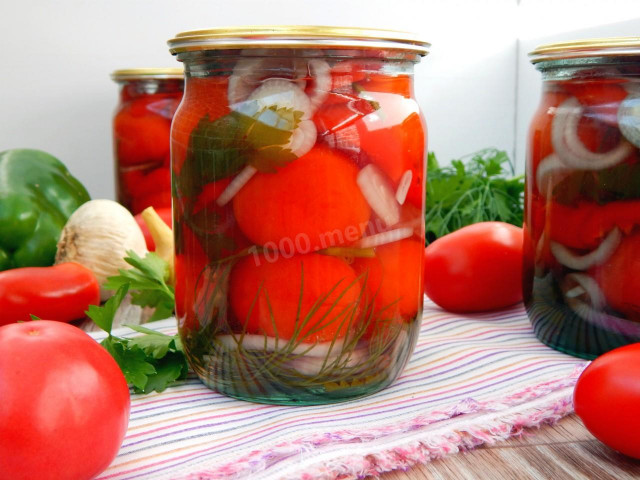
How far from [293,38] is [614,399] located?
0.39 m

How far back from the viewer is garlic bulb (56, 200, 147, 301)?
1088 mm

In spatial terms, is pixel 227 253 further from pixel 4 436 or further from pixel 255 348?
pixel 4 436

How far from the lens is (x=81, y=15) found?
1.39m

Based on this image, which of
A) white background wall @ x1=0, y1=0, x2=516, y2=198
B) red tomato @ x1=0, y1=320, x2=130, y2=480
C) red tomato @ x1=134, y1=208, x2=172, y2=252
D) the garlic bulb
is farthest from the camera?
white background wall @ x1=0, y1=0, x2=516, y2=198

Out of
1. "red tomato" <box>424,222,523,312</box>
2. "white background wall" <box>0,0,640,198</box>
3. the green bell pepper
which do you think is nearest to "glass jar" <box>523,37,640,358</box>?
"red tomato" <box>424,222,523,312</box>

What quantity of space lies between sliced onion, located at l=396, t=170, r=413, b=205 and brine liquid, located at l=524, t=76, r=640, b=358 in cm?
20

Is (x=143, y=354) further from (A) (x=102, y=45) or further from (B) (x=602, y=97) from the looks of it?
(A) (x=102, y=45)

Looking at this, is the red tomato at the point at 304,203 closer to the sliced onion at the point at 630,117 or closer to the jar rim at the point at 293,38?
the jar rim at the point at 293,38

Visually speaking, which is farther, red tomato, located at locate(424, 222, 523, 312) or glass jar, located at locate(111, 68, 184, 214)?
glass jar, located at locate(111, 68, 184, 214)


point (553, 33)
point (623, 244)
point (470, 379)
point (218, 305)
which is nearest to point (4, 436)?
point (218, 305)

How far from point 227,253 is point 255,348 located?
9 cm

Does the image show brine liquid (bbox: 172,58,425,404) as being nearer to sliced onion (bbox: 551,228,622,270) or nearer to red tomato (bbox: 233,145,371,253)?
red tomato (bbox: 233,145,371,253)

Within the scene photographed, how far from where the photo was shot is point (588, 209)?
78 centimetres

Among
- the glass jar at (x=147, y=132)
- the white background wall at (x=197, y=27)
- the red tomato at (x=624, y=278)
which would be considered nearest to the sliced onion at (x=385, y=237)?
the red tomato at (x=624, y=278)
